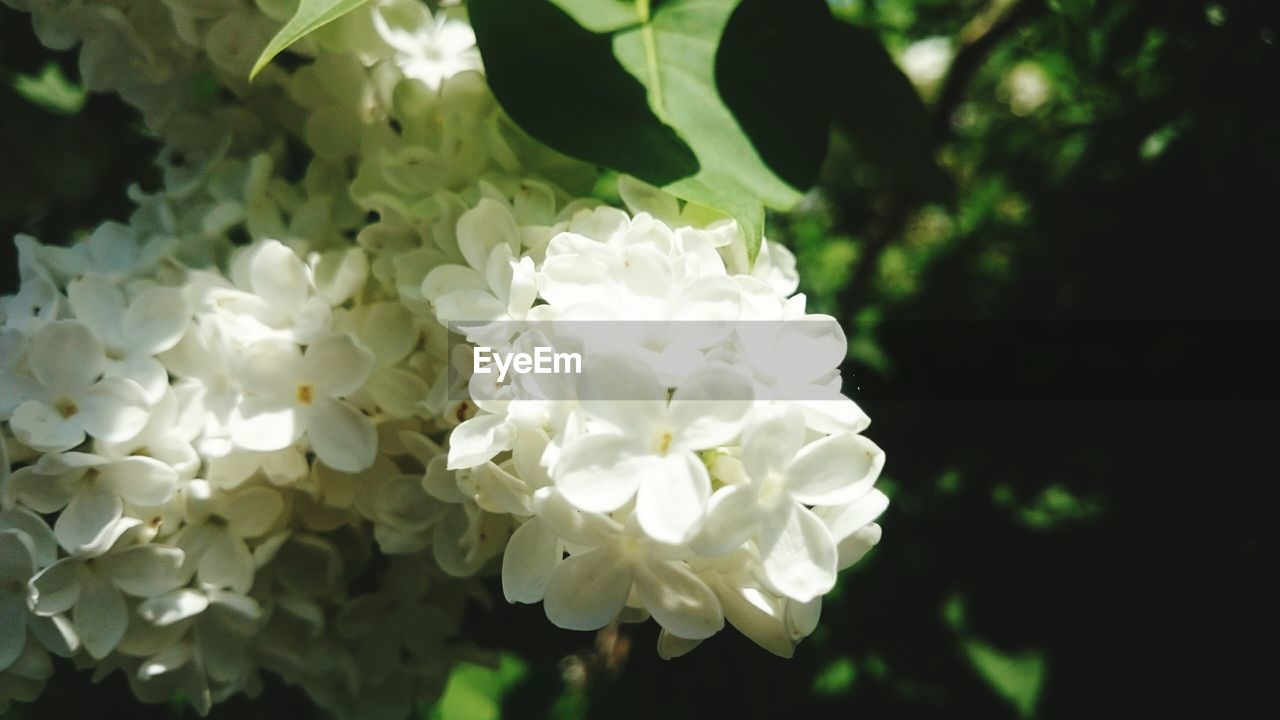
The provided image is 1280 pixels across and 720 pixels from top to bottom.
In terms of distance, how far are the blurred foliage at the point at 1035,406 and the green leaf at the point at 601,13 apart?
285 millimetres

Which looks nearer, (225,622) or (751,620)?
(751,620)

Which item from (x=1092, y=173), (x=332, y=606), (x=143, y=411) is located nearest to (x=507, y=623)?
(x=332, y=606)

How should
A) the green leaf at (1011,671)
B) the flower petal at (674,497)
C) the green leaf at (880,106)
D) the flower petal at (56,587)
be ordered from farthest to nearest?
1. the green leaf at (1011,671)
2. the green leaf at (880,106)
3. the flower petal at (56,587)
4. the flower petal at (674,497)

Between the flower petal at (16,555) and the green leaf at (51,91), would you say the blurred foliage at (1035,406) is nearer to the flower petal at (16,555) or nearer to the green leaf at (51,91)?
the green leaf at (51,91)

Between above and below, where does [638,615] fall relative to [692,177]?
below

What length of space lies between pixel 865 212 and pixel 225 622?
117 cm

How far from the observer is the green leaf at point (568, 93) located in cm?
62

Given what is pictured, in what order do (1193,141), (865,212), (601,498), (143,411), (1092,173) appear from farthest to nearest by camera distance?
(865,212) → (1092,173) → (1193,141) → (143,411) → (601,498)

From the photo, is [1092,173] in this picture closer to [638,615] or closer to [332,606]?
[638,615]

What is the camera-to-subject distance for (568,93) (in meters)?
0.64

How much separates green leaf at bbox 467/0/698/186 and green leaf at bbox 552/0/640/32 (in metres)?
0.01

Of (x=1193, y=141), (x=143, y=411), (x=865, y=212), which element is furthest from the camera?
(x=865, y=212)

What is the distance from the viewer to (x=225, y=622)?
64cm

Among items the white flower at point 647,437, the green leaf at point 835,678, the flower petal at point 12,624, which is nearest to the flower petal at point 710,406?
the white flower at point 647,437
